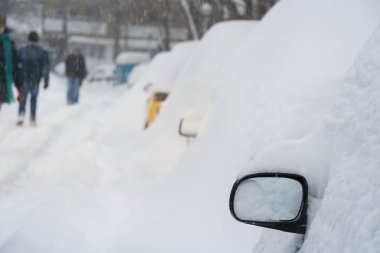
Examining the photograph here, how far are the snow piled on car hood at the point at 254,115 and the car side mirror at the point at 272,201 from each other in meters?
0.67

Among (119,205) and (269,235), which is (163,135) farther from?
(269,235)

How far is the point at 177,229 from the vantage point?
2758mm

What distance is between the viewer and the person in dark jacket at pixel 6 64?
5633mm

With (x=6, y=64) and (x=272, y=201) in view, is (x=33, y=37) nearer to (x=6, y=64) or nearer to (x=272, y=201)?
(x=6, y=64)

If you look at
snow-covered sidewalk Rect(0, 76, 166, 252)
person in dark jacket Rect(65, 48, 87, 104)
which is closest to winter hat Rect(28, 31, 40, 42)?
snow-covered sidewalk Rect(0, 76, 166, 252)

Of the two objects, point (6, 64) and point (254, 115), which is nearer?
point (254, 115)

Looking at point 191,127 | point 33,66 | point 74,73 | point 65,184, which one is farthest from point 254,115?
point 74,73

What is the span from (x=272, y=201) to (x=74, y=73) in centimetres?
1342

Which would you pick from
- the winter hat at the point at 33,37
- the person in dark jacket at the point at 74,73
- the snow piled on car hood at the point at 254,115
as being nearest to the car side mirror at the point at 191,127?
the snow piled on car hood at the point at 254,115

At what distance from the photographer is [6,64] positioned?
577 centimetres

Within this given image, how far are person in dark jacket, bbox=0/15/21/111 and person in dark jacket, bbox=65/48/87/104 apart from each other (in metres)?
8.32

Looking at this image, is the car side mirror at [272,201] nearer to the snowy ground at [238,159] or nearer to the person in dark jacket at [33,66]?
the snowy ground at [238,159]

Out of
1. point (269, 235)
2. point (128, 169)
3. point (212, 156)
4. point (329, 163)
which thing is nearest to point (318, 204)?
point (329, 163)

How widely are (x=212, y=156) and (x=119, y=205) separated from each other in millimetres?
1552
